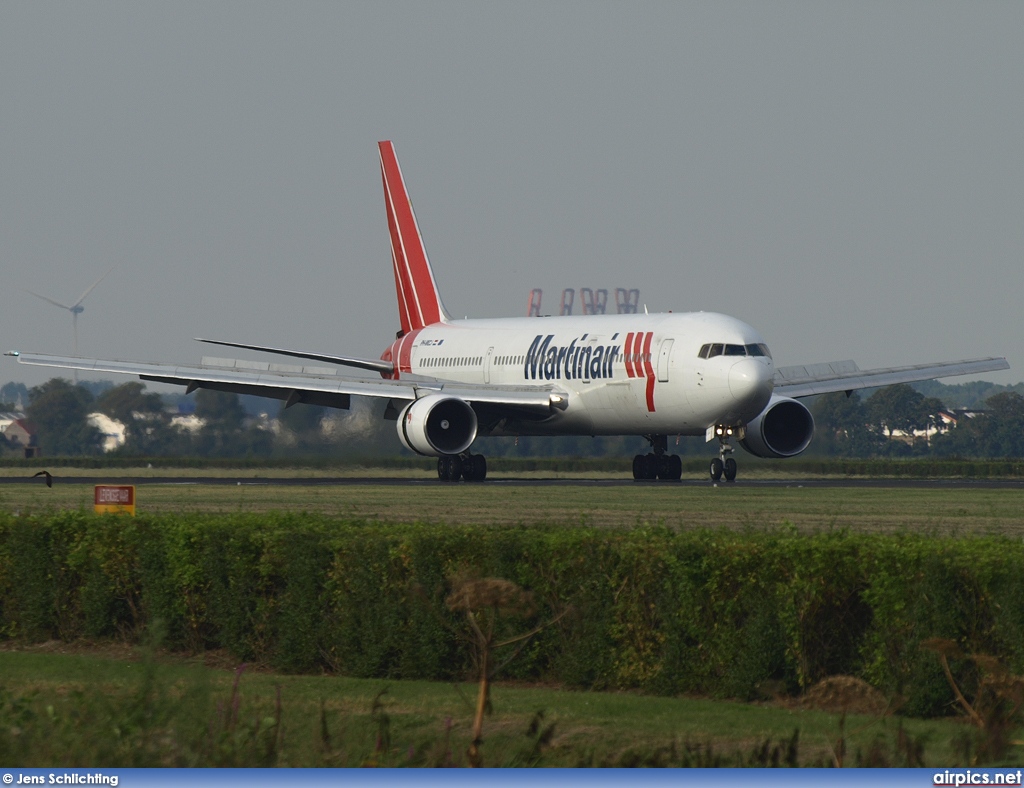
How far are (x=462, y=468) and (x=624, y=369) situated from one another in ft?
15.0

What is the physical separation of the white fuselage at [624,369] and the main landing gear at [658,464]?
1.44 meters

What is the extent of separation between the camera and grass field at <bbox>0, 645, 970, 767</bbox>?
833 centimetres

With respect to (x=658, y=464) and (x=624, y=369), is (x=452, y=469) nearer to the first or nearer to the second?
(x=624, y=369)

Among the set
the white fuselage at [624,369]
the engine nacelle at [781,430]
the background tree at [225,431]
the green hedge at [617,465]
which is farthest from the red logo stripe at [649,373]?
the background tree at [225,431]

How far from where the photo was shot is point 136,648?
14.3 meters

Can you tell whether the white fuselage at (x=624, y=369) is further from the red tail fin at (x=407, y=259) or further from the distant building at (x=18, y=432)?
the distant building at (x=18, y=432)

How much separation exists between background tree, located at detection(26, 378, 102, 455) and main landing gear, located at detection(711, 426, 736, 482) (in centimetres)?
2399

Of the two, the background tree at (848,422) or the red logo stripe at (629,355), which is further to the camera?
the background tree at (848,422)

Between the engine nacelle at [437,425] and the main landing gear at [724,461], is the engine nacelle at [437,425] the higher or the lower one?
the higher one

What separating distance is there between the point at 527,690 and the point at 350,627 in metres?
1.74

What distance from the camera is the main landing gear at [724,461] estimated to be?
35.8m

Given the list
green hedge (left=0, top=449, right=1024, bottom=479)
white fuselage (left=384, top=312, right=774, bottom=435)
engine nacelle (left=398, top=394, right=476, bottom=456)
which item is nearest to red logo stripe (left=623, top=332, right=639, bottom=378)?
white fuselage (left=384, top=312, right=774, bottom=435)

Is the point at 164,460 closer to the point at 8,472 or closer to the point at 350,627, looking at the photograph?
the point at 8,472

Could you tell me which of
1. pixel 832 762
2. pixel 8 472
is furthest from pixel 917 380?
pixel 832 762
